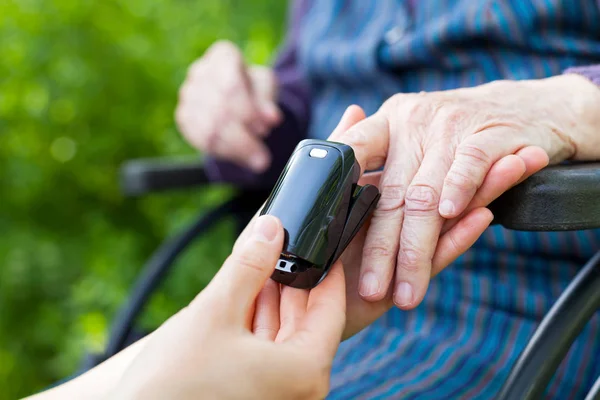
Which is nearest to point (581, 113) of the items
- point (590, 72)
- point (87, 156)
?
point (590, 72)

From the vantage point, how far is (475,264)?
117 cm

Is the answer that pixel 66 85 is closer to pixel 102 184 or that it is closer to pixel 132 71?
pixel 132 71

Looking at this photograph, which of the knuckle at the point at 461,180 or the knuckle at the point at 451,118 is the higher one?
the knuckle at the point at 451,118

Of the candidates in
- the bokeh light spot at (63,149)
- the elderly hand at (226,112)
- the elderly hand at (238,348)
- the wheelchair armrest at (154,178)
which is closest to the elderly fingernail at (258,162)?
the elderly hand at (226,112)

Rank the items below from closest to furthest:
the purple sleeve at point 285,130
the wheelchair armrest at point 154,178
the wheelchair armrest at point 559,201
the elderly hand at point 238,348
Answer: the elderly hand at point 238,348 → the wheelchair armrest at point 559,201 → the wheelchair armrest at point 154,178 → the purple sleeve at point 285,130

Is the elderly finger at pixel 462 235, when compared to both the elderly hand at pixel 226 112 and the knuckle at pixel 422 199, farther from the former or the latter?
the elderly hand at pixel 226 112

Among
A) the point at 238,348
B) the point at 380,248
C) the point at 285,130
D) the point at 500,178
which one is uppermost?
the point at 285,130

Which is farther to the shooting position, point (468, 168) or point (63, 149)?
point (63, 149)

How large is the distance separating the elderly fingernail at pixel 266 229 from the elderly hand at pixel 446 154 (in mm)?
157

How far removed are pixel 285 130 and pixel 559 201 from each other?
92cm

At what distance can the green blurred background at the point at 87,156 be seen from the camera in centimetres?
220

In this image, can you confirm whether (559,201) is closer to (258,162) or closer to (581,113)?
(581,113)

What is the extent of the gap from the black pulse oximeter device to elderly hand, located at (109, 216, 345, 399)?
0.14ft

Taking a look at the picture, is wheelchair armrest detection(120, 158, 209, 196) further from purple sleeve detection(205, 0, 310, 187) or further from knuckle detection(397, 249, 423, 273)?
knuckle detection(397, 249, 423, 273)
